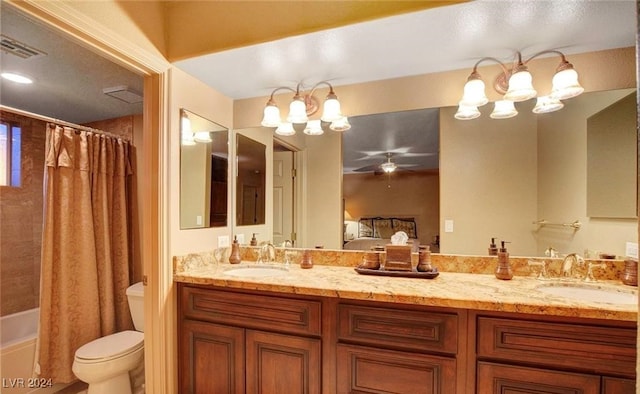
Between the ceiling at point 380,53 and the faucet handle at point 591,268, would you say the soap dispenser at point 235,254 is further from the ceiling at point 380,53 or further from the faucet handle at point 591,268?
the faucet handle at point 591,268

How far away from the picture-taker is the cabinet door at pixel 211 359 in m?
1.49

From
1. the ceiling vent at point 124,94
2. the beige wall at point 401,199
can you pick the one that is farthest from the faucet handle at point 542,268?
the ceiling vent at point 124,94

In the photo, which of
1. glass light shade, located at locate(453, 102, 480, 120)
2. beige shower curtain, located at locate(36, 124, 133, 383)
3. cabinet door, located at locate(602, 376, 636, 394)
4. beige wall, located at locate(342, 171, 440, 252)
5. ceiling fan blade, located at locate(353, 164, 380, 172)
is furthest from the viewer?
beige shower curtain, located at locate(36, 124, 133, 383)

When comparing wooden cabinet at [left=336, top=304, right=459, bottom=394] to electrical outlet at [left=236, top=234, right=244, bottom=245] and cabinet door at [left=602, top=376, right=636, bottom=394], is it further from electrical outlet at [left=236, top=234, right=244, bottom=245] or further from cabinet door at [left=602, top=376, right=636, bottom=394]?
electrical outlet at [left=236, top=234, right=244, bottom=245]

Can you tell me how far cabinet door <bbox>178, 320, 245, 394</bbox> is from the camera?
1.49 metres

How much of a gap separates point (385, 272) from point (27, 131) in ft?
11.4

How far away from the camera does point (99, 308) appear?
2.28 m

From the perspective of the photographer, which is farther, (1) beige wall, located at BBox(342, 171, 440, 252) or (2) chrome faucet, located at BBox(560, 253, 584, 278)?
(1) beige wall, located at BBox(342, 171, 440, 252)

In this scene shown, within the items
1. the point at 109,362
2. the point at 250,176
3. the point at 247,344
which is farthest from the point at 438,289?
the point at 109,362

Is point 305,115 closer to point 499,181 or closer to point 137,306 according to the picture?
point 499,181

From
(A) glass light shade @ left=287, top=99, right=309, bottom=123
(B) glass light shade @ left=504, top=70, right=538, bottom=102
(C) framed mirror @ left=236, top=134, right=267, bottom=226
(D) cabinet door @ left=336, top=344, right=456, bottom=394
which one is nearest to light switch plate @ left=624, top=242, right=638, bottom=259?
(B) glass light shade @ left=504, top=70, right=538, bottom=102

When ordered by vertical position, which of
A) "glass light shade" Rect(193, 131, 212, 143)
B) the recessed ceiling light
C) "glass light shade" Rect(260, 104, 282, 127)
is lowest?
"glass light shade" Rect(193, 131, 212, 143)

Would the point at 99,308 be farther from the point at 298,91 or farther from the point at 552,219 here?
the point at 552,219

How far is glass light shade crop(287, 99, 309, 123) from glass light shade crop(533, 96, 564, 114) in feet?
4.49
